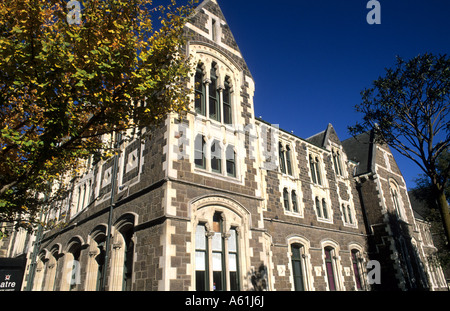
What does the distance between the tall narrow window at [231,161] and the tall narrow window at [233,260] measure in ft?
8.81

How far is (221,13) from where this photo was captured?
56.3 ft

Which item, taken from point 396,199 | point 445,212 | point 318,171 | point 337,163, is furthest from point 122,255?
point 396,199

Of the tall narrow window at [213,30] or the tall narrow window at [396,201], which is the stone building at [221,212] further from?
the tall narrow window at [396,201]

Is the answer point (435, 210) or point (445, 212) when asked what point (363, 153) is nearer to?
point (435, 210)

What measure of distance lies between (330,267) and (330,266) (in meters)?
0.07

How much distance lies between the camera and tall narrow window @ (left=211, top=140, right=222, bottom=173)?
528 inches

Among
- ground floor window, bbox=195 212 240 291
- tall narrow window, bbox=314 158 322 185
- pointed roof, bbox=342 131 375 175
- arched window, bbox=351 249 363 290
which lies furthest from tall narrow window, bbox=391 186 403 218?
ground floor window, bbox=195 212 240 291

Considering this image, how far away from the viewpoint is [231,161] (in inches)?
559

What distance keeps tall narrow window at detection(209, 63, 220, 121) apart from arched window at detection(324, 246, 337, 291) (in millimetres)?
12753

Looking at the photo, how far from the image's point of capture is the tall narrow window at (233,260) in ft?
39.4

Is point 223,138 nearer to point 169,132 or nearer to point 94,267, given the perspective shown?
point 169,132

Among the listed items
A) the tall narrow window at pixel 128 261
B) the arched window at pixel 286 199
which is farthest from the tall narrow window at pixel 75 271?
the arched window at pixel 286 199

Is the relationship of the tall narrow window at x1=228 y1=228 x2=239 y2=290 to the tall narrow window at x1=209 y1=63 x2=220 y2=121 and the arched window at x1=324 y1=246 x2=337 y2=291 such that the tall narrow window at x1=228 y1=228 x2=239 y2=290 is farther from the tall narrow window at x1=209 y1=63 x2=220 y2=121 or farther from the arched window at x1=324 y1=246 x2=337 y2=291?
the arched window at x1=324 y1=246 x2=337 y2=291

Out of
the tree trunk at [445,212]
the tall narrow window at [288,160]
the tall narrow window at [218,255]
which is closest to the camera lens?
the tall narrow window at [218,255]
